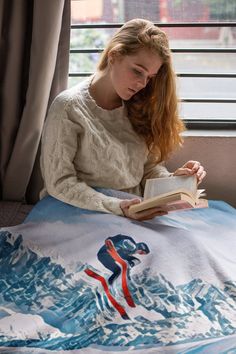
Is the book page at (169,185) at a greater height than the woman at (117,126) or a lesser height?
lesser

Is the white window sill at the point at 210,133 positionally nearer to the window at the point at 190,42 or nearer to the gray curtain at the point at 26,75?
the window at the point at 190,42

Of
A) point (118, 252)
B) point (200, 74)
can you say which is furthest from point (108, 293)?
point (200, 74)

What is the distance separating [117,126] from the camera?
1.84 m

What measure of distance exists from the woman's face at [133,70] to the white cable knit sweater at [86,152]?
12 cm

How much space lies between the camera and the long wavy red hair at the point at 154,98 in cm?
167

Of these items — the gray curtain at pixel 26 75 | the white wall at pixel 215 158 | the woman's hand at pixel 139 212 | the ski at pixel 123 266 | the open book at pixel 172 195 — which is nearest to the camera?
the ski at pixel 123 266

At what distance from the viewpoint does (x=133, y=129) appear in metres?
1.88

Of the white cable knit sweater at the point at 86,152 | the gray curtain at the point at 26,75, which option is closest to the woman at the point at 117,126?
the white cable knit sweater at the point at 86,152

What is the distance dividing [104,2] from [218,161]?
729 millimetres

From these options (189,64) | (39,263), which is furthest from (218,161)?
(39,263)

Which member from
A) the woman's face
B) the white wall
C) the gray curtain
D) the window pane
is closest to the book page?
the woman's face

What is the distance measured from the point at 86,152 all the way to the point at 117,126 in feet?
0.51

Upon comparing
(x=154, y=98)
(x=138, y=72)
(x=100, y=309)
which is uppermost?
(x=138, y=72)

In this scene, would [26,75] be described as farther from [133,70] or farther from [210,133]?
[210,133]
